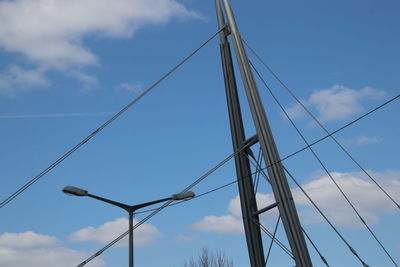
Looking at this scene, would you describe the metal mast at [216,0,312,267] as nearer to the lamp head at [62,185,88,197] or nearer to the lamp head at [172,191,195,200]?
the lamp head at [172,191,195,200]

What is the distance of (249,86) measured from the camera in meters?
19.3

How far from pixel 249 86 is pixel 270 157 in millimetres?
2788

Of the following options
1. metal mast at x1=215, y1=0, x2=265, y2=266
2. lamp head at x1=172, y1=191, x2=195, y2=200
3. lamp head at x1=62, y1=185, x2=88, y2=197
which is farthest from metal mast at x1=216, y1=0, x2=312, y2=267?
lamp head at x1=62, y1=185, x2=88, y2=197

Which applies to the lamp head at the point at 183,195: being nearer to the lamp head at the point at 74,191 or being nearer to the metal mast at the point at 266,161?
the metal mast at the point at 266,161

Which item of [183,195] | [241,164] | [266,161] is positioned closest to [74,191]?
[183,195]

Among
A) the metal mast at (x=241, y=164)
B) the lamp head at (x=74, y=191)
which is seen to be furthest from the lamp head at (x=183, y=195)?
the lamp head at (x=74, y=191)

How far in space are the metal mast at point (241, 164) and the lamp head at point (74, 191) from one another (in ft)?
17.0

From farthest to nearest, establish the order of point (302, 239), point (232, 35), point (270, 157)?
point (232, 35), point (270, 157), point (302, 239)

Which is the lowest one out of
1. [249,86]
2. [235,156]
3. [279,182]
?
[279,182]

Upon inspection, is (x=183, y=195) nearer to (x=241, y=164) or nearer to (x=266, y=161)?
(x=241, y=164)

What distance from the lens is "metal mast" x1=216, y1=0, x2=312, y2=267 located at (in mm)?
16297

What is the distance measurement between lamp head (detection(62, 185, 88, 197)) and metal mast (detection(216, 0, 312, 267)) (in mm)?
5205

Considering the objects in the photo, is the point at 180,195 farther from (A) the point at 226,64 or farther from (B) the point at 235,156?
(A) the point at 226,64

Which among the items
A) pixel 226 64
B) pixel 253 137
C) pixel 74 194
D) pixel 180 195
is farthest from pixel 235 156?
pixel 74 194
